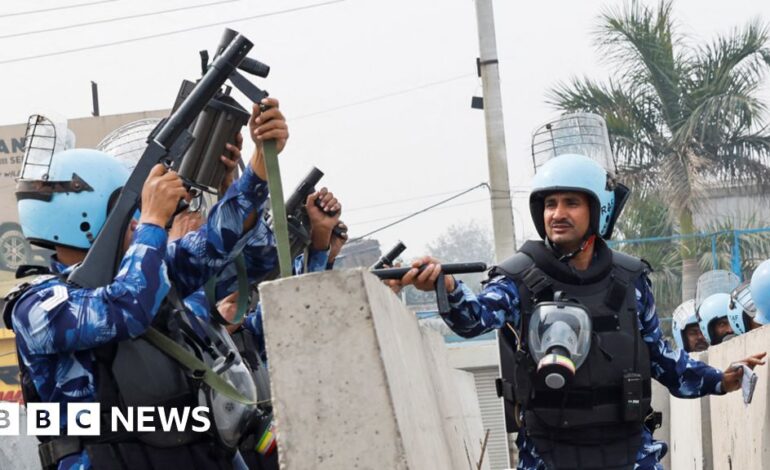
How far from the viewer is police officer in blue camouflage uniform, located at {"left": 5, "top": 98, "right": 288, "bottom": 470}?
3.91m

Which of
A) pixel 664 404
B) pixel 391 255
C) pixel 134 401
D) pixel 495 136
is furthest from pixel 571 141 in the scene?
pixel 495 136

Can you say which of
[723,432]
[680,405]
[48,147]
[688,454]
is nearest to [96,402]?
[48,147]

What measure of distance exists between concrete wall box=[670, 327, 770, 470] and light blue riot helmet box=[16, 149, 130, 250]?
361cm

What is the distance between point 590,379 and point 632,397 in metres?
0.18

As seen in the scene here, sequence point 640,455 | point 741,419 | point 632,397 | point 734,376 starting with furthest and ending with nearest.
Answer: point 741,419 → point 734,376 → point 640,455 → point 632,397

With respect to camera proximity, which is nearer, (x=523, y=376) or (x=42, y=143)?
(x=42, y=143)

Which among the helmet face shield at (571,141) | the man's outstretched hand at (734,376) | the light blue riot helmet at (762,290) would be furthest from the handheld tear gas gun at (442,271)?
the light blue riot helmet at (762,290)

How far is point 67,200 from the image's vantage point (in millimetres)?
4277

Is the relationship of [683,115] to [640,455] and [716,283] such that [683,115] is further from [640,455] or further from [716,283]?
[640,455]

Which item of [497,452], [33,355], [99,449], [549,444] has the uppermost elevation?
[33,355]

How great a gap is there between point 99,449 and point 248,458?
1.29m

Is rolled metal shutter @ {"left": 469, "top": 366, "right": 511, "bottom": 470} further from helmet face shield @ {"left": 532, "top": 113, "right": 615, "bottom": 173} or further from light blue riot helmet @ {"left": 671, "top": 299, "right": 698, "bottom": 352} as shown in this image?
Answer: helmet face shield @ {"left": 532, "top": 113, "right": 615, "bottom": 173}

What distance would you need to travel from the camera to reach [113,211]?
13.9 feet

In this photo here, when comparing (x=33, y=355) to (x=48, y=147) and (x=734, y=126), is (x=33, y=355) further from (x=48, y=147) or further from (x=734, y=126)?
(x=734, y=126)
